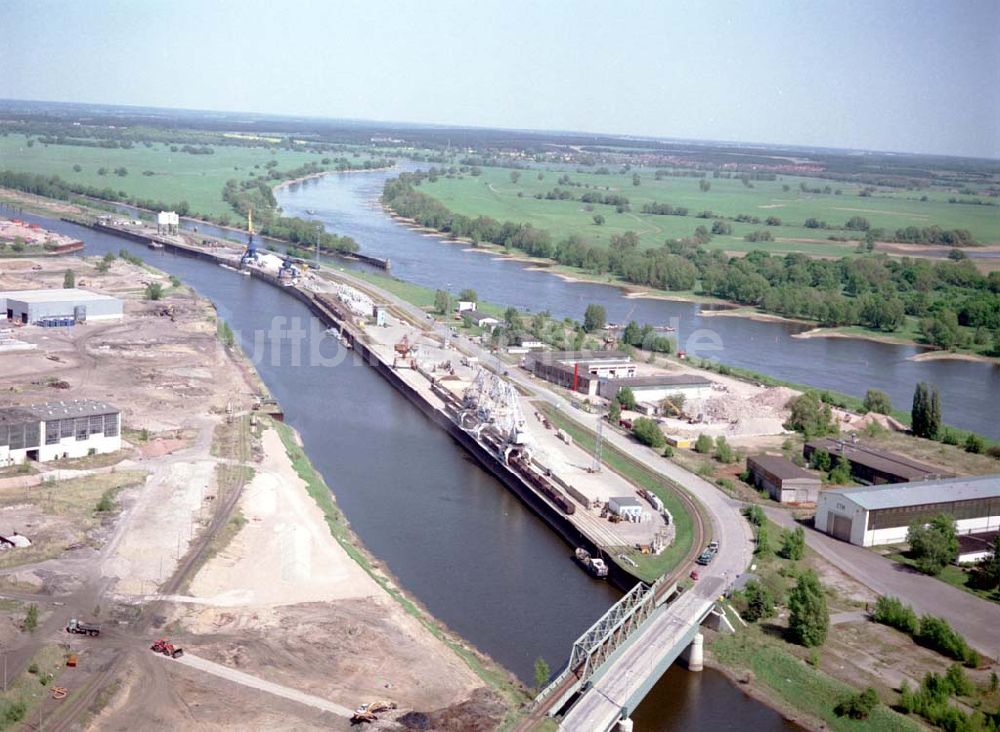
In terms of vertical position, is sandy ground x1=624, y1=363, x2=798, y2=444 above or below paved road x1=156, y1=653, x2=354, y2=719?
above

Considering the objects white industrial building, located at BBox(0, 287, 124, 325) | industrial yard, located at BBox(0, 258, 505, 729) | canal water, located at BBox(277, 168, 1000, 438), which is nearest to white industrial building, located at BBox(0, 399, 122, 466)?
industrial yard, located at BBox(0, 258, 505, 729)

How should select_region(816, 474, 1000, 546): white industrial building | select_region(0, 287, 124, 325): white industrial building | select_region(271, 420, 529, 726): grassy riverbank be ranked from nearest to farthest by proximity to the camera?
select_region(271, 420, 529, 726): grassy riverbank
select_region(816, 474, 1000, 546): white industrial building
select_region(0, 287, 124, 325): white industrial building

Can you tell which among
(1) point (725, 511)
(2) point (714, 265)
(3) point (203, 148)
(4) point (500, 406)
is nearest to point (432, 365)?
(4) point (500, 406)

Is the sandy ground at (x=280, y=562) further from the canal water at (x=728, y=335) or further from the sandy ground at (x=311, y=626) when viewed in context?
the canal water at (x=728, y=335)

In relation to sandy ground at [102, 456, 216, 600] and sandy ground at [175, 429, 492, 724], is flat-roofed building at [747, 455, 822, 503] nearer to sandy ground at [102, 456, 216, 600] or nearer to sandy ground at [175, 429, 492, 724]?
sandy ground at [175, 429, 492, 724]

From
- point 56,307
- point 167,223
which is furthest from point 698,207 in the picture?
point 56,307

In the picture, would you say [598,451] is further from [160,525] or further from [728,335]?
[728,335]

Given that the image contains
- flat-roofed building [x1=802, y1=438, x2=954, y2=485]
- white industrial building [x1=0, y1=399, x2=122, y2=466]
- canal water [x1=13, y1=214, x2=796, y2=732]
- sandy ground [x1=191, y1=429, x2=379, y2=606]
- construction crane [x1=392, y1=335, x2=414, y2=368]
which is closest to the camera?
canal water [x1=13, y1=214, x2=796, y2=732]
